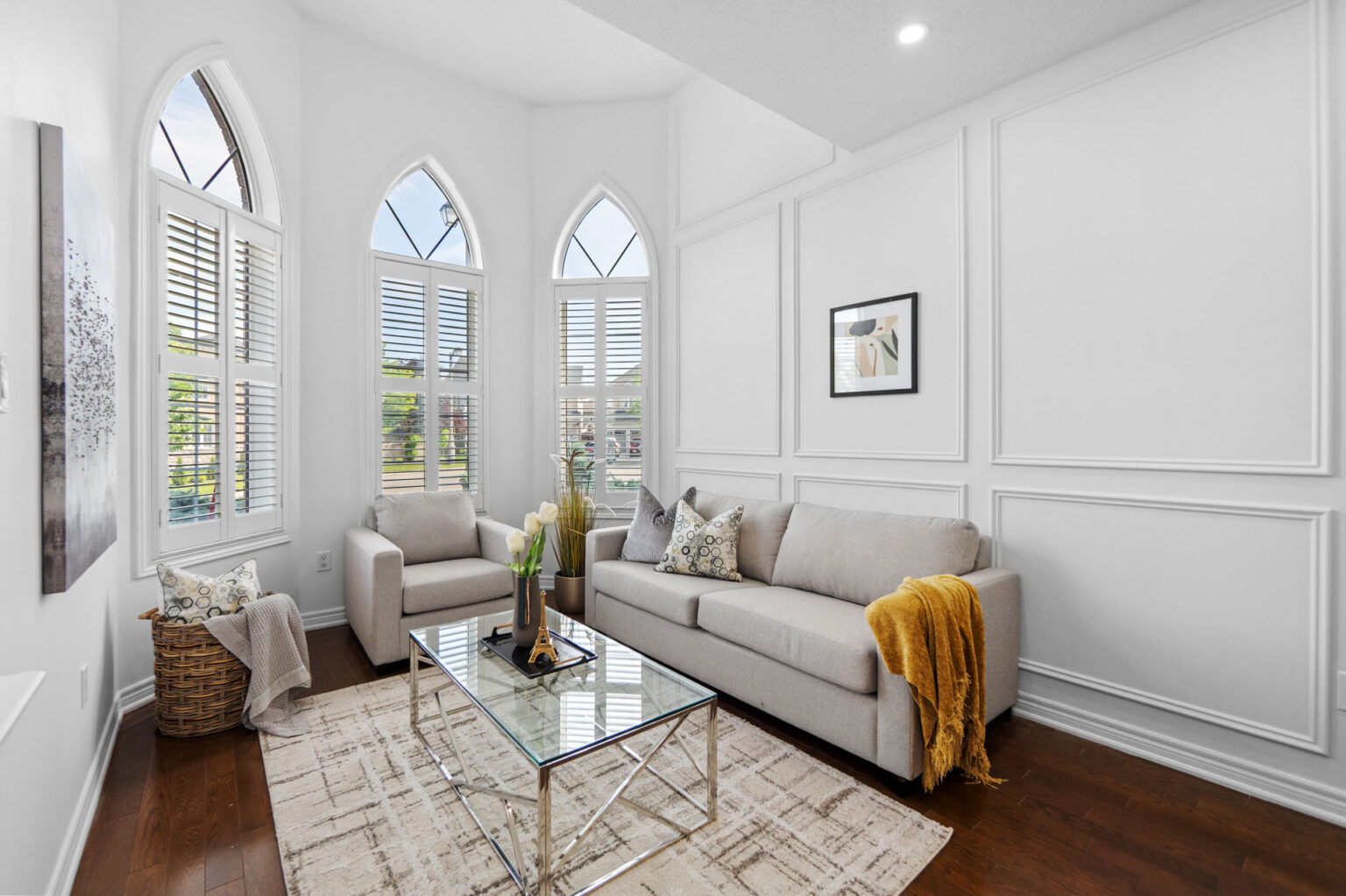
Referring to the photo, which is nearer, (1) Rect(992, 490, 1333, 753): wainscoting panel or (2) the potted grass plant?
(1) Rect(992, 490, 1333, 753): wainscoting panel

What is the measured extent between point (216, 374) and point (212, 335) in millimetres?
198

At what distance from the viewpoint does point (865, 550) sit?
9.22 ft

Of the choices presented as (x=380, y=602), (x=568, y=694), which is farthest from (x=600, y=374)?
(x=568, y=694)

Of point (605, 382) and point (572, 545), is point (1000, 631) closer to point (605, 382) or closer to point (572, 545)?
point (572, 545)

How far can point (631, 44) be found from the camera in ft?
13.1

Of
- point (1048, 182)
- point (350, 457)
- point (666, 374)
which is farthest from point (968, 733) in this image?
point (350, 457)

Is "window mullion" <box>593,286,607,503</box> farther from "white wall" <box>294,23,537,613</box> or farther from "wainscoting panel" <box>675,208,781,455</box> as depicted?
"white wall" <box>294,23,537,613</box>

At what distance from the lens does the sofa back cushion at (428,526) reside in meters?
3.66

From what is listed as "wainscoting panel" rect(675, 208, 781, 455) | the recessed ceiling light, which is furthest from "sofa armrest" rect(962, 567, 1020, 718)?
the recessed ceiling light

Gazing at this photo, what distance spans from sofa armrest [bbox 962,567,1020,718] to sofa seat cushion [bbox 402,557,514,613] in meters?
2.32

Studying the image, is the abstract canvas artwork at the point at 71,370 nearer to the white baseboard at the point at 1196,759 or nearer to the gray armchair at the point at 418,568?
the gray armchair at the point at 418,568

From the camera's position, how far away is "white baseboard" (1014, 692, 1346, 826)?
1990 millimetres

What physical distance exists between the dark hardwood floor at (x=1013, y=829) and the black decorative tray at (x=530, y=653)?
669 millimetres

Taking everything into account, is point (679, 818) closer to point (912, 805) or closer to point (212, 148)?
point (912, 805)
